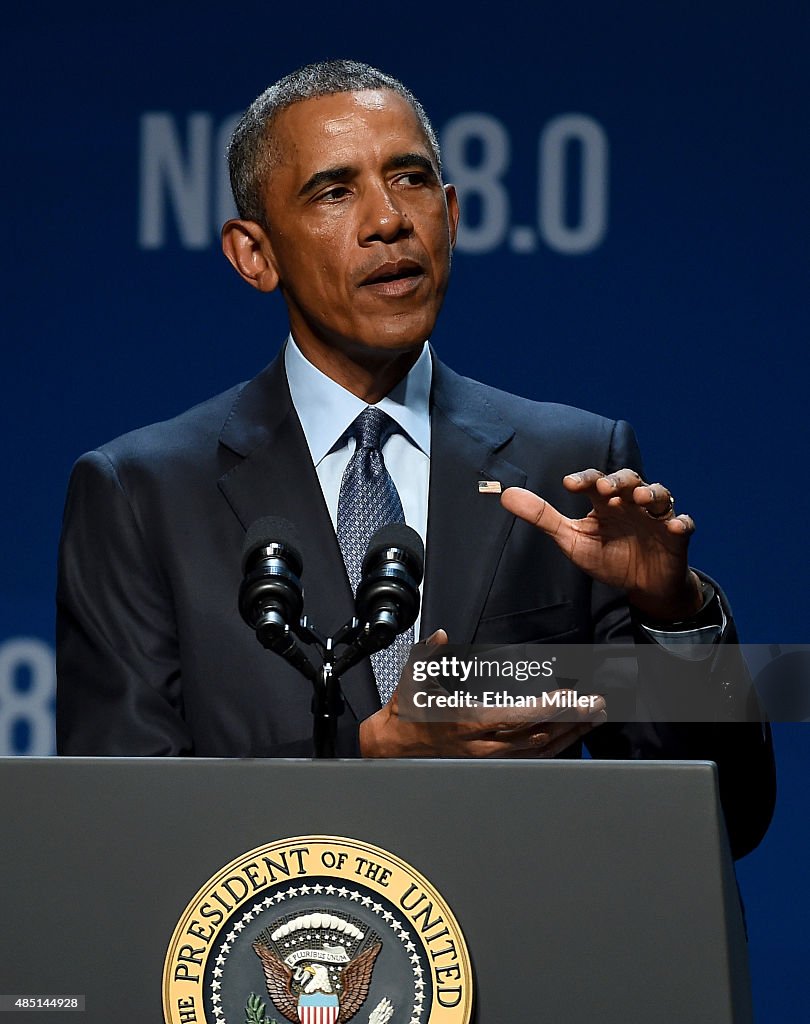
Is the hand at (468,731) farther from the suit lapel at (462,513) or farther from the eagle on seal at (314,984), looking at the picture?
the suit lapel at (462,513)

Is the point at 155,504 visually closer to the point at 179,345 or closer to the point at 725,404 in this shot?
the point at 179,345

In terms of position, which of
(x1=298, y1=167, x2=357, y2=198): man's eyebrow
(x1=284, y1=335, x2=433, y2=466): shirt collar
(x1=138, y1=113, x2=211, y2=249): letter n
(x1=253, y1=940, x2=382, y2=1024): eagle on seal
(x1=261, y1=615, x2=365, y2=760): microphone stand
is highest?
(x1=138, y1=113, x2=211, y2=249): letter n

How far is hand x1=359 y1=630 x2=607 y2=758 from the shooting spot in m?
1.38

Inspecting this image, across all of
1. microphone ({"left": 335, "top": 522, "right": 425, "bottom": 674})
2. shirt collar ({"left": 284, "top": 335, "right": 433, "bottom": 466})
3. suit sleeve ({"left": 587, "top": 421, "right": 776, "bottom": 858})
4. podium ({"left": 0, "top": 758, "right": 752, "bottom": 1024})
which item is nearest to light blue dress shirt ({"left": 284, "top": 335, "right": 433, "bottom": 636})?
shirt collar ({"left": 284, "top": 335, "right": 433, "bottom": 466})

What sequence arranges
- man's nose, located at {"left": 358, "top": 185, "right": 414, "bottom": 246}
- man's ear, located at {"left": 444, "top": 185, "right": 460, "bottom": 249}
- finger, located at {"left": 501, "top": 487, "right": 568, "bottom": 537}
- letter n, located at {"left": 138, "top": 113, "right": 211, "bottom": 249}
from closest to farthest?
finger, located at {"left": 501, "top": 487, "right": 568, "bottom": 537} → man's nose, located at {"left": 358, "top": 185, "right": 414, "bottom": 246} → man's ear, located at {"left": 444, "top": 185, "right": 460, "bottom": 249} → letter n, located at {"left": 138, "top": 113, "right": 211, "bottom": 249}

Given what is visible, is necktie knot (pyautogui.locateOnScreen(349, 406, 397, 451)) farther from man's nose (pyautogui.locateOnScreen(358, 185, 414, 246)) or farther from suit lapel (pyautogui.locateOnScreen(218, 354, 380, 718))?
man's nose (pyautogui.locateOnScreen(358, 185, 414, 246))

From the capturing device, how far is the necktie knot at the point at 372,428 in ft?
6.75

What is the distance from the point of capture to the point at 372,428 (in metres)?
2.06

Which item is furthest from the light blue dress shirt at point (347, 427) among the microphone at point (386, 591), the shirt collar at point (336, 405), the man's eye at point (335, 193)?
the microphone at point (386, 591)

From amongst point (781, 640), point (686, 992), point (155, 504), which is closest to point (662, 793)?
point (686, 992)

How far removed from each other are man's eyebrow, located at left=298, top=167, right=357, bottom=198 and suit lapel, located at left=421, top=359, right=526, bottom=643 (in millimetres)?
312

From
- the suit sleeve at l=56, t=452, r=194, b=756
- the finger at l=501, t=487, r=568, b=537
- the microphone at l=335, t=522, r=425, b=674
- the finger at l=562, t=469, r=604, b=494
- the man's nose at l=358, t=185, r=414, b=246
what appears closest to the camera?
the microphone at l=335, t=522, r=425, b=674

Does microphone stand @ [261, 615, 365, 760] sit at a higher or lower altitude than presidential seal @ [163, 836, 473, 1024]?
higher

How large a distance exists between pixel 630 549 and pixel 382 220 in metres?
0.60
